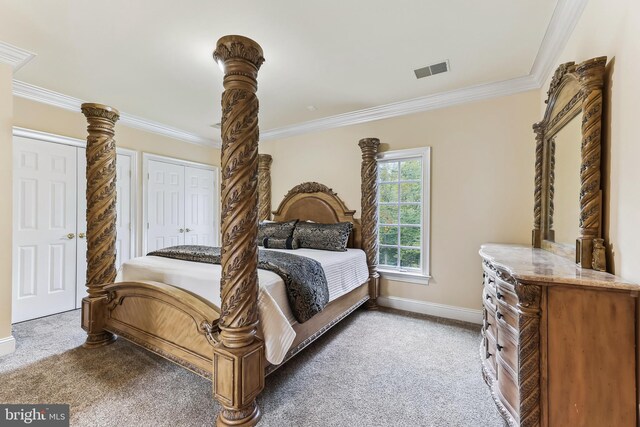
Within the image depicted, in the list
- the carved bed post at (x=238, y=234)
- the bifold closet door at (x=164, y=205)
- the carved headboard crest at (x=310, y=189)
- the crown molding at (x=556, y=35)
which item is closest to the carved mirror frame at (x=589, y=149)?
the crown molding at (x=556, y=35)

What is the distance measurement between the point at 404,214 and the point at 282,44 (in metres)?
2.42

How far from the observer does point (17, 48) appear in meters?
2.31

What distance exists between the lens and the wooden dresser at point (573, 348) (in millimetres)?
1181

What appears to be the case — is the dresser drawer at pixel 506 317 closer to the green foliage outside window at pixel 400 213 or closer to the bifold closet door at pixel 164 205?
the green foliage outside window at pixel 400 213

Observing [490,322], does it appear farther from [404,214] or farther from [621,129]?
[404,214]

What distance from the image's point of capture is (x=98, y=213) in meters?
2.46

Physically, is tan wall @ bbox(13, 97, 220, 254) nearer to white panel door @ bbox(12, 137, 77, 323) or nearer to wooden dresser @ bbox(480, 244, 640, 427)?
white panel door @ bbox(12, 137, 77, 323)

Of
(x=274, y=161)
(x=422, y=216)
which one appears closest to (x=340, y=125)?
(x=274, y=161)

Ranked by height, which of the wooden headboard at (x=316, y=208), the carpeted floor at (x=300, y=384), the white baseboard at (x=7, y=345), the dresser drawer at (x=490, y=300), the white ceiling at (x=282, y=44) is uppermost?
the white ceiling at (x=282, y=44)

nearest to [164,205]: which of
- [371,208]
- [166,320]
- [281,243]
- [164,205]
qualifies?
[164,205]

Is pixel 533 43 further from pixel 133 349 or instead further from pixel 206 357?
pixel 133 349

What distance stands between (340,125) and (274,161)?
1.34m

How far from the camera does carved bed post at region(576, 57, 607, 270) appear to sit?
1.47 meters

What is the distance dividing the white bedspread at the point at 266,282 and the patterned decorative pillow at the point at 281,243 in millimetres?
573
